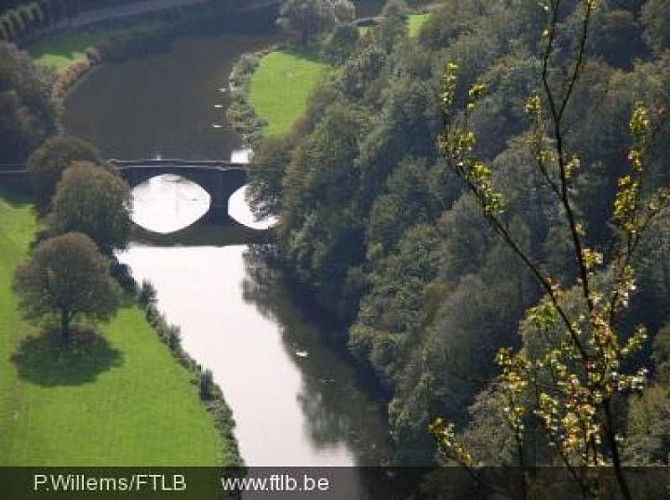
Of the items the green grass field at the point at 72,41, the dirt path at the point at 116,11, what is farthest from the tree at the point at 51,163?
the dirt path at the point at 116,11

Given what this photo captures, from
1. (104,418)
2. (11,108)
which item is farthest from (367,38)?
(104,418)

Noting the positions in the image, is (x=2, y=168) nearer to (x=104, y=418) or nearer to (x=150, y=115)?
(x=150, y=115)

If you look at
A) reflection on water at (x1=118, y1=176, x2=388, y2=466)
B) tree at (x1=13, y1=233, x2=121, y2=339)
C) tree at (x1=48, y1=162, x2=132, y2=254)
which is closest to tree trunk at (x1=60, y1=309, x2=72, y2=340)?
tree at (x1=13, y1=233, x2=121, y2=339)

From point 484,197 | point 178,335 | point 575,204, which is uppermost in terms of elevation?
point 484,197

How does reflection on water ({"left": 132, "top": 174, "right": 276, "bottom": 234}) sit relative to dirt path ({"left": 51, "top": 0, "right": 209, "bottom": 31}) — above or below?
above

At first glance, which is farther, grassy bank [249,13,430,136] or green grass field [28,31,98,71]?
green grass field [28,31,98,71]

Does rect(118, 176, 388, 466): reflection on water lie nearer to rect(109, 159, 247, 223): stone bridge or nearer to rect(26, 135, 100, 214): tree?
rect(109, 159, 247, 223): stone bridge

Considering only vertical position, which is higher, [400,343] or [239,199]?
[400,343]

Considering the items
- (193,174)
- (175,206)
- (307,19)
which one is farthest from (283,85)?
(175,206)
